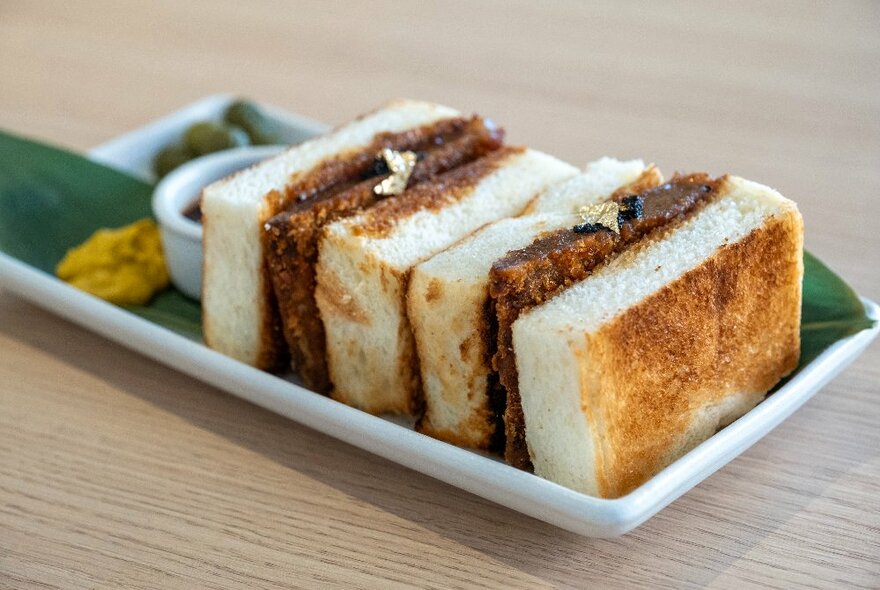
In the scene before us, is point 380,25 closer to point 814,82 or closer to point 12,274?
point 814,82

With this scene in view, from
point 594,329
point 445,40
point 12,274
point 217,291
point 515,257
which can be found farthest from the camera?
point 445,40

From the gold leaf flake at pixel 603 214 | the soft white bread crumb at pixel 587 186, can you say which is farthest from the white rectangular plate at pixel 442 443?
the soft white bread crumb at pixel 587 186

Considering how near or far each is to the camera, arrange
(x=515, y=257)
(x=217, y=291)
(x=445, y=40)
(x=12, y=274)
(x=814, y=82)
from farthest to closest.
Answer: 1. (x=445, y=40)
2. (x=814, y=82)
3. (x=12, y=274)
4. (x=217, y=291)
5. (x=515, y=257)

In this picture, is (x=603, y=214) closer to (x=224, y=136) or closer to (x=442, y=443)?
(x=442, y=443)

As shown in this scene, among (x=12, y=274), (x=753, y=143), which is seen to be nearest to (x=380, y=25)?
(x=753, y=143)

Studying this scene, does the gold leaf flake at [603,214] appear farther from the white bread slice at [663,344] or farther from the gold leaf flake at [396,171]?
the gold leaf flake at [396,171]

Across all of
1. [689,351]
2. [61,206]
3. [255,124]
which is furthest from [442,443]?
[255,124]
